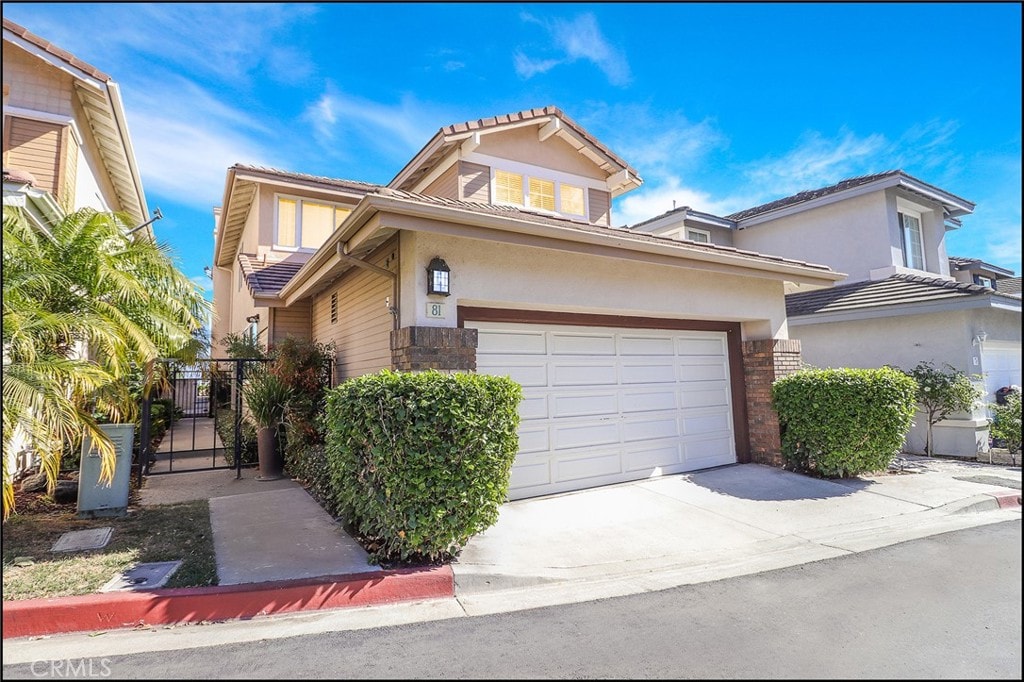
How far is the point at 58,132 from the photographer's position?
9.51 metres

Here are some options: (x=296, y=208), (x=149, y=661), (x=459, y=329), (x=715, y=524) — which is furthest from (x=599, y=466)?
(x=296, y=208)

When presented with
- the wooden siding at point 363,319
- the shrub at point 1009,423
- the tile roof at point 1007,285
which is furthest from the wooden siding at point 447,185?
the tile roof at point 1007,285

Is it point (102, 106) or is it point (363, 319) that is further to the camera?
point (102, 106)

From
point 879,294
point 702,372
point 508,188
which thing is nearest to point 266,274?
point 508,188

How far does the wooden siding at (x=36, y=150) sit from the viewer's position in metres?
9.00

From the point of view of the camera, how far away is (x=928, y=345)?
427 inches

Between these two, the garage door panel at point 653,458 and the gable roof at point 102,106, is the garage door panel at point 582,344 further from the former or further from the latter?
the gable roof at point 102,106

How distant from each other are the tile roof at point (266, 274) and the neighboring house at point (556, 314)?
0.37ft

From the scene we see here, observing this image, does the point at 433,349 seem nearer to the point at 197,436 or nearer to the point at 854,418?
the point at 854,418

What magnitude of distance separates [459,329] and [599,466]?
10.1 ft

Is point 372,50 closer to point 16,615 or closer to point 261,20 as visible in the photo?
point 261,20

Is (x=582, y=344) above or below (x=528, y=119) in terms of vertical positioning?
below

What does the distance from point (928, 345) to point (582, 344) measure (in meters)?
8.15

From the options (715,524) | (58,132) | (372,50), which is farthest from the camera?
(58,132)
